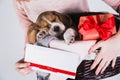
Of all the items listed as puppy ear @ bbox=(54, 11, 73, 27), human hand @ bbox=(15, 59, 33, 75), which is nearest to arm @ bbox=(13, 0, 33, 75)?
human hand @ bbox=(15, 59, 33, 75)

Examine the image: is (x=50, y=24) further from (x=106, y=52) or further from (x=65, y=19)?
(x=106, y=52)

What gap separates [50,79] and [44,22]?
206mm

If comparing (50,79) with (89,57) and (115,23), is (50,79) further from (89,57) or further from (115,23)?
(115,23)

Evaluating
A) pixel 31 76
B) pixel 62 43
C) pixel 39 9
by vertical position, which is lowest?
pixel 31 76

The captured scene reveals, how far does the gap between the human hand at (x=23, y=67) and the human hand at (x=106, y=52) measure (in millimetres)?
227

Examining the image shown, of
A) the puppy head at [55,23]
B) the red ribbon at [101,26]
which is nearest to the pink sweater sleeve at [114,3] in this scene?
the red ribbon at [101,26]

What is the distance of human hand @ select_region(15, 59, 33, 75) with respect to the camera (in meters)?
0.99

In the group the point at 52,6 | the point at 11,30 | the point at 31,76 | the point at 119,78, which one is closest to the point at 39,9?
the point at 52,6

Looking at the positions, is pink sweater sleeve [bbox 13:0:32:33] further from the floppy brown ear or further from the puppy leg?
the puppy leg

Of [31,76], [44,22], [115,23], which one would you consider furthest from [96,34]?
[31,76]

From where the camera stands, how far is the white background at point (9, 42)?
3.32ft

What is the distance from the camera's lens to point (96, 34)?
91 cm

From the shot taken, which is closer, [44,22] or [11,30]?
[44,22]

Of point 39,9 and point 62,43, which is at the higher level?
point 39,9
